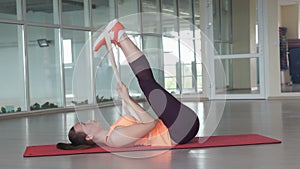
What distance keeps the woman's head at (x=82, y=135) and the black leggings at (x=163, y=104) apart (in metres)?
0.45

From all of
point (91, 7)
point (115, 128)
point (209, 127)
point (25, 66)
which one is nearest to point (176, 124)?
point (115, 128)

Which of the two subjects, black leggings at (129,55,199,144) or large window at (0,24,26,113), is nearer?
black leggings at (129,55,199,144)

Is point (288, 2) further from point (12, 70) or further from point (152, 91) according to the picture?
point (152, 91)

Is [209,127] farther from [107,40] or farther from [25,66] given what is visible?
[25,66]

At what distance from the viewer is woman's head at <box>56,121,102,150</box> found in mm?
3119

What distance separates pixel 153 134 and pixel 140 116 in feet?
0.81

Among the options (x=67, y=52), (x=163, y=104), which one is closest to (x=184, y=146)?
(x=163, y=104)

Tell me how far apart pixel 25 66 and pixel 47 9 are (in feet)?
4.01

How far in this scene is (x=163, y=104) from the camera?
312 cm

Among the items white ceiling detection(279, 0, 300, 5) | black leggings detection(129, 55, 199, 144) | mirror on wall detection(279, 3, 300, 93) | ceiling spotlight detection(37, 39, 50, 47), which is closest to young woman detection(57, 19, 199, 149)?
black leggings detection(129, 55, 199, 144)

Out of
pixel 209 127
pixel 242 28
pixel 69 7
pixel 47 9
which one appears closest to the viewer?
pixel 209 127

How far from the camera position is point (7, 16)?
6656 millimetres

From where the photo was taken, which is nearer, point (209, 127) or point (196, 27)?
point (209, 127)
